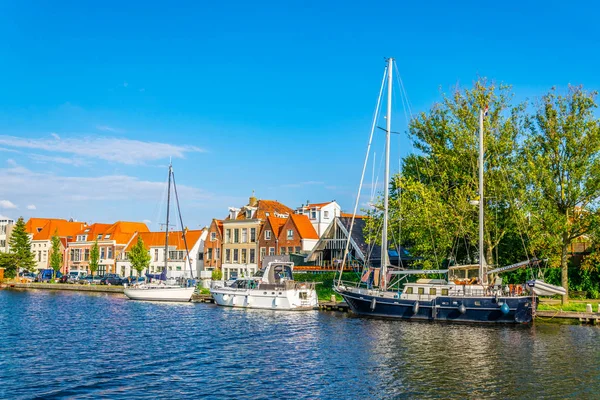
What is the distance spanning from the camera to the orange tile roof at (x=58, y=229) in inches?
5133

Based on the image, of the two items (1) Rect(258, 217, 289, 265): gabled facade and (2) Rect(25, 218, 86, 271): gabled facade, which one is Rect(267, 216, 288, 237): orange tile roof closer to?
(1) Rect(258, 217, 289, 265): gabled facade

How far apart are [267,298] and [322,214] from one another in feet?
117

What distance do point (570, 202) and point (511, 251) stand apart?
7554 millimetres

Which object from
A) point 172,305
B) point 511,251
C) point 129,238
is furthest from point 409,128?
point 129,238

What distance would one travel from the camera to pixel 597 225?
5172cm

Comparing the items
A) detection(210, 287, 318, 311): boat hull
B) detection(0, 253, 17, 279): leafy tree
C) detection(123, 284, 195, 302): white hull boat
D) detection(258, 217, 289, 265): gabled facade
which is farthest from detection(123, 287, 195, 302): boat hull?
detection(0, 253, 17, 279): leafy tree

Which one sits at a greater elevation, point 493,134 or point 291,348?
point 493,134

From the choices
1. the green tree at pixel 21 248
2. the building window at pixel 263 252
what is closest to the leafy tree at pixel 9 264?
the green tree at pixel 21 248

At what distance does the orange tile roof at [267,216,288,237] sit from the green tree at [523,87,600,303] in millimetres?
45655

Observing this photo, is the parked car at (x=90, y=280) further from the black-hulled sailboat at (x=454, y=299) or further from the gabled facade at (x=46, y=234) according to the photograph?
the black-hulled sailboat at (x=454, y=299)

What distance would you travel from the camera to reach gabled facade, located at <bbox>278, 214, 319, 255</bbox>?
89.1 meters

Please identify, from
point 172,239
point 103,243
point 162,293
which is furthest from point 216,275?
point 103,243

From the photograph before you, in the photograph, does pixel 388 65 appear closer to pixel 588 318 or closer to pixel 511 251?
pixel 511 251

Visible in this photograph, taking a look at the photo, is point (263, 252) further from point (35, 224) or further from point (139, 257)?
point (35, 224)
